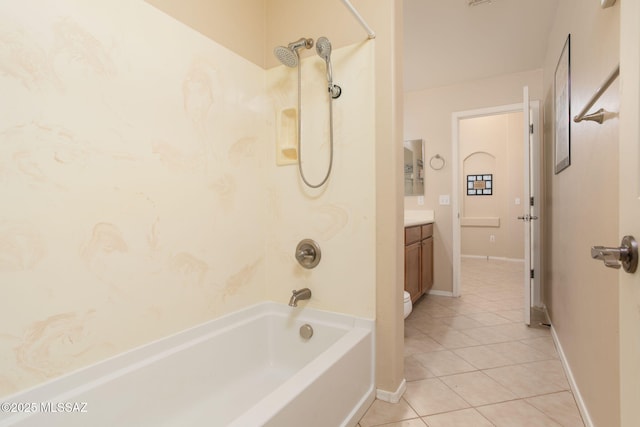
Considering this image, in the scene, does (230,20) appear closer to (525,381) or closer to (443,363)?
(443,363)

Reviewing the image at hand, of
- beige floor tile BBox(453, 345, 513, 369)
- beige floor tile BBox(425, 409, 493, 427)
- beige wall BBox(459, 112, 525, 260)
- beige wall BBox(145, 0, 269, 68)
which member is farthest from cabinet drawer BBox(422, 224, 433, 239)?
beige wall BBox(459, 112, 525, 260)

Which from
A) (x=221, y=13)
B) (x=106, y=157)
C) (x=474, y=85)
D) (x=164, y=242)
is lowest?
(x=164, y=242)

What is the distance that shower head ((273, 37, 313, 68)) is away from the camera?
1.59 m

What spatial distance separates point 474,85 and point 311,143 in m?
2.70

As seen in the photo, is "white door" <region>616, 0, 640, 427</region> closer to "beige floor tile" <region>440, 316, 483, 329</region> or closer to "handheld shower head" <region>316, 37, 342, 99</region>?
"handheld shower head" <region>316, 37, 342, 99</region>

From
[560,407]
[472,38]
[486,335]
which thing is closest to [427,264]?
[486,335]

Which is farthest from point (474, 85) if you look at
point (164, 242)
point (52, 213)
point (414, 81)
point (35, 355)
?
point (35, 355)

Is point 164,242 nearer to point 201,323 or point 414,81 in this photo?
point 201,323

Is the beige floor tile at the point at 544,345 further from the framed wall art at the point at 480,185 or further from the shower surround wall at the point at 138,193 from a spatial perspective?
the framed wall art at the point at 480,185

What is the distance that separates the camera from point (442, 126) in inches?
142

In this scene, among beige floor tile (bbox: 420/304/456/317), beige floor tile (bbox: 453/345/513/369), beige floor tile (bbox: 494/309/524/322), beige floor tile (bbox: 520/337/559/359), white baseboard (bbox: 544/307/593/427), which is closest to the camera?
white baseboard (bbox: 544/307/593/427)

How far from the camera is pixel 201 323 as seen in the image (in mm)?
1498

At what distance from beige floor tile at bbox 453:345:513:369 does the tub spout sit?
47.3 inches

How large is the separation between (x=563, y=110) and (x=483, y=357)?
1.68 metres
